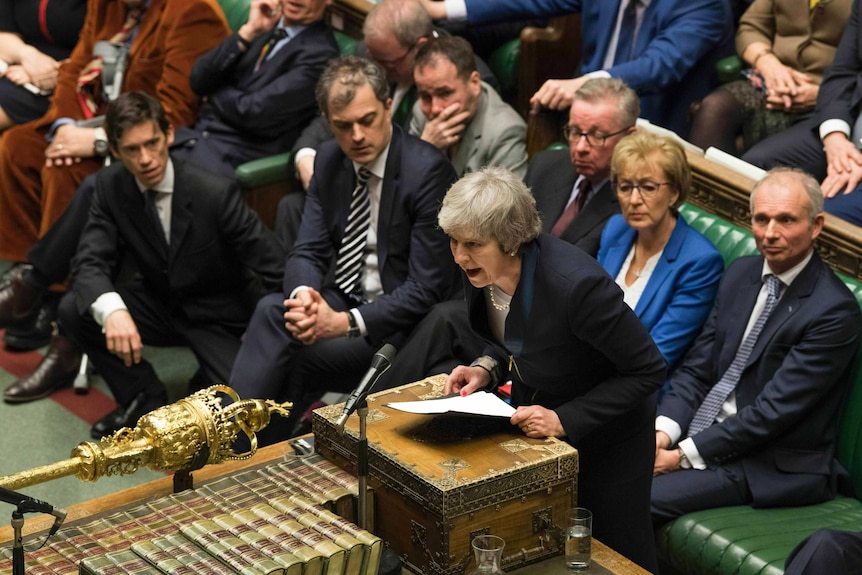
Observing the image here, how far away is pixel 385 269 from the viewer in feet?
12.8

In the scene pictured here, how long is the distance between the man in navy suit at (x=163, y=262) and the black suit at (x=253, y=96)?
530 mm

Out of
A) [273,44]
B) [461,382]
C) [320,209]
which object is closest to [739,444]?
[461,382]

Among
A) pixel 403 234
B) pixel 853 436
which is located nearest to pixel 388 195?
pixel 403 234

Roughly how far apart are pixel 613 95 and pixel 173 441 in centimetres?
181

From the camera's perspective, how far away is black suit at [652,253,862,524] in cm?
318

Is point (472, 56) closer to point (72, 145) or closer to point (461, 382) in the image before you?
point (461, 382)

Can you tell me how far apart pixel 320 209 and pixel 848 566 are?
201cm

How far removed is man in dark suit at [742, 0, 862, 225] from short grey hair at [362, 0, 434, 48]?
3.88 feet

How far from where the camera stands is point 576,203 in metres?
3.87

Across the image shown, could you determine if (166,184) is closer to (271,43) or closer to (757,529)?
(271,43)

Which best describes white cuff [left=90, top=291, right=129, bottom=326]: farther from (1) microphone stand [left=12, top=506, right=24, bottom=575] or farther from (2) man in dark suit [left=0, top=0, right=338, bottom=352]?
(1) microphone stand [left=12, top=506, right=24, bottom=575]

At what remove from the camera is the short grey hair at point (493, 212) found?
2602 mm

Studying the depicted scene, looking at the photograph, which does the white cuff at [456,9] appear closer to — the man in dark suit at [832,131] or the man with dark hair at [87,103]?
the man with dark hair at [87,103]

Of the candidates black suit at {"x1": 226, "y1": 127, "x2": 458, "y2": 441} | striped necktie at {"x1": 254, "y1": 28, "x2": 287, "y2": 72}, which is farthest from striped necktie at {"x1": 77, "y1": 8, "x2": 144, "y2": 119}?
black suit at {"x1": 226, "y1": 127, "x2": 458, "y2": 441}
